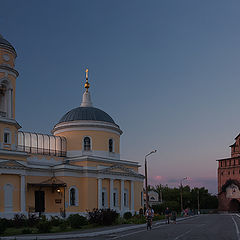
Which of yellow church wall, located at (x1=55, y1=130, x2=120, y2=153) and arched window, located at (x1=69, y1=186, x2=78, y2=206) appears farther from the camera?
yellow church wall, located at (x1=55, y1=130, x2=120, y2=153)

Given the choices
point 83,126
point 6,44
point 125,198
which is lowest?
point 125,198

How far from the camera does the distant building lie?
8119 cm

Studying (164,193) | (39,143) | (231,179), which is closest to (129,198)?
(39,143)

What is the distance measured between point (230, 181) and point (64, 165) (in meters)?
46.4

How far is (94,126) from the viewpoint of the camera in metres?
51.9

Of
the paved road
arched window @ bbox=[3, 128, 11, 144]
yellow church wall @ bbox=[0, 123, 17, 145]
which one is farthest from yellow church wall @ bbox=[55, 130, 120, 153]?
the paved road

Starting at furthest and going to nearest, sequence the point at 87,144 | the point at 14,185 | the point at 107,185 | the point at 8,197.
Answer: the point at 87,144 < the point at 107,185 < the point at 14,185 < the point at 8,197

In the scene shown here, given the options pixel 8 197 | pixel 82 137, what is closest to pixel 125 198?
pixel 82 137

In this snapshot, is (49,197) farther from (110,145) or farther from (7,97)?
(7,97)

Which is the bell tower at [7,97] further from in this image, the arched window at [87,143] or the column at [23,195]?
the arched window at [87,143]

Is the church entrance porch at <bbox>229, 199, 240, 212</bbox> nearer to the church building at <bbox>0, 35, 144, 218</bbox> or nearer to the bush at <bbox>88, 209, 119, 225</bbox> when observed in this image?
the church building at <bbox>0, 35, 144, 218</bbox>

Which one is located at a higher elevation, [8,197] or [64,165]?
[64,165]

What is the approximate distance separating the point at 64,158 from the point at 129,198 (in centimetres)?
1007

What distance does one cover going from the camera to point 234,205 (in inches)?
3302
